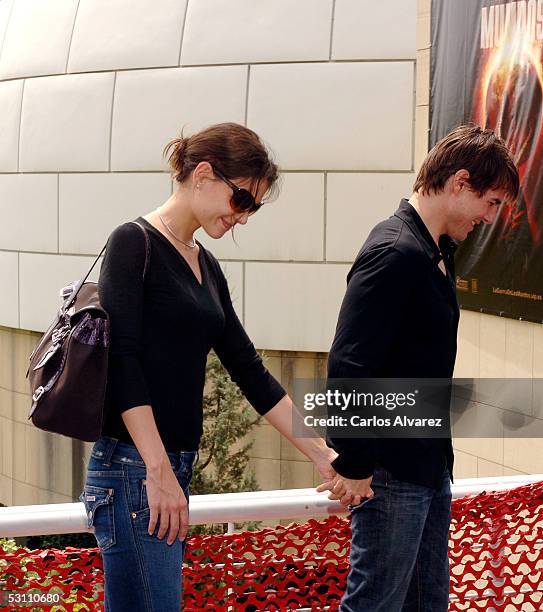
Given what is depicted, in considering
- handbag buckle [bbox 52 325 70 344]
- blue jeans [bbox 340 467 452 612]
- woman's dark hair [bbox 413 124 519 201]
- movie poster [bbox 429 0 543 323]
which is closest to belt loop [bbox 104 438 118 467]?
handbag buckle [bbox 52 325 70 344]

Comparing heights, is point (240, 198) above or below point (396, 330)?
above

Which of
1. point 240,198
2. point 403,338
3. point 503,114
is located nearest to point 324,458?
point 403,338

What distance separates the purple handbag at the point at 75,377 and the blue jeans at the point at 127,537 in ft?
0.35

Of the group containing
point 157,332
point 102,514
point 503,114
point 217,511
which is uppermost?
point 503,114

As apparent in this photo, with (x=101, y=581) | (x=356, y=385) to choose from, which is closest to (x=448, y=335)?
(x=356, y=385)

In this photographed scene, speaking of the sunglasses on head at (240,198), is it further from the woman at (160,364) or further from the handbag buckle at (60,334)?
the handbag buckle at (60,334)

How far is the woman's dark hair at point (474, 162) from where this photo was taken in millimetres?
2578

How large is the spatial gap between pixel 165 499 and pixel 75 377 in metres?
0.35

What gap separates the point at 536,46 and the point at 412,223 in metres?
4.71

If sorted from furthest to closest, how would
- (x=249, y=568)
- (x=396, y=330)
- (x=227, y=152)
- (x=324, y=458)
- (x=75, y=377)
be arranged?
(x=249, y=568) < (x=324, y=458) < (x=396, y=330) < (x=227, y=152) < (x=75, y=377)

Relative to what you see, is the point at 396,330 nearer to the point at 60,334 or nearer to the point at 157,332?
the point at 157,332

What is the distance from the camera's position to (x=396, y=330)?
2.47 metres

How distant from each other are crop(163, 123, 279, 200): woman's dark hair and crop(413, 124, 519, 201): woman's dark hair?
1.66ft

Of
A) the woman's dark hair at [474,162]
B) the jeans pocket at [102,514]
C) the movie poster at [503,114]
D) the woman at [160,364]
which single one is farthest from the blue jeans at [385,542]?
the movie poster at [503,114]
